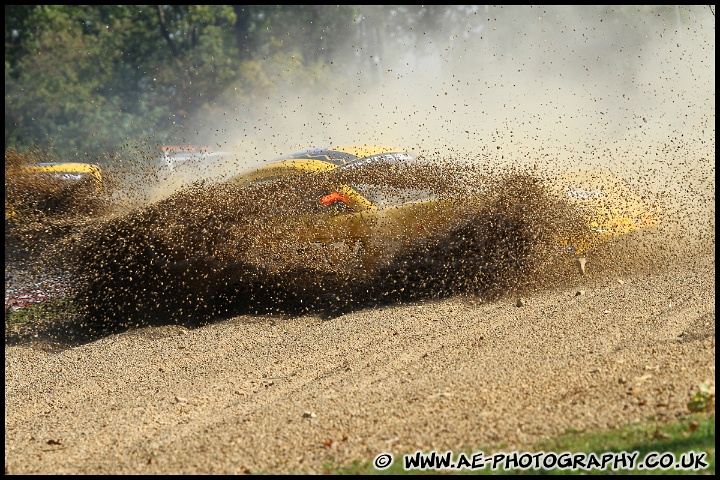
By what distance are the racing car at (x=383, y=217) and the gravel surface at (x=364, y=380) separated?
54 cm

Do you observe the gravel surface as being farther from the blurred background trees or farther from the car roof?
the blurred background trees

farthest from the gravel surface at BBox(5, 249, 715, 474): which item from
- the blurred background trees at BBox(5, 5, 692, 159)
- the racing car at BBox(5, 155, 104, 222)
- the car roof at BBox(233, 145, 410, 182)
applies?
the blurred background trees at BBox(5, 5, 692, 159)

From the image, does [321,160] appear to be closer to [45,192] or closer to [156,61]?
[45,192]

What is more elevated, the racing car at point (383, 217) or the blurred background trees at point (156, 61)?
the racing car at point (383, 217)

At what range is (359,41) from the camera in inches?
1102

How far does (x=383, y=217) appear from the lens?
8.46 metres

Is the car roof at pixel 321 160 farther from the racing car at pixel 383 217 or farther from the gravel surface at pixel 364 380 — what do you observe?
the gravel surface at pixel 364 380

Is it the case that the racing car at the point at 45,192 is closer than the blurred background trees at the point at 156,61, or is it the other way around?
the racing car at the point at 45,192

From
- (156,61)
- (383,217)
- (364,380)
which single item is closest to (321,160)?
(383,217)

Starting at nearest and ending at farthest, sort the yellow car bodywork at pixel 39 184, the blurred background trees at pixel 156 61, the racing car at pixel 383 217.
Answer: the racing car at pixel 383 217, the yellow car bodywork at pixel 39 184, the blurred background trees at pixel 156 61

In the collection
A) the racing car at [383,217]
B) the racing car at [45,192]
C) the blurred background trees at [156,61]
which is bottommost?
the blurred background trees at [156,61]

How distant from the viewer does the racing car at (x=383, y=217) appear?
27.7 feet

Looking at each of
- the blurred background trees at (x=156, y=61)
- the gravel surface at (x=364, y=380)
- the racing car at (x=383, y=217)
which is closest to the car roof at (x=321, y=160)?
the racing car at (x=383, y=217)

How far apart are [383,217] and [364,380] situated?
111 inches
